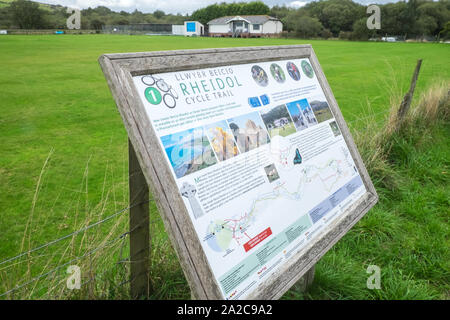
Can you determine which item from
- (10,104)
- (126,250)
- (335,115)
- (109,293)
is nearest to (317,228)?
(335,115)

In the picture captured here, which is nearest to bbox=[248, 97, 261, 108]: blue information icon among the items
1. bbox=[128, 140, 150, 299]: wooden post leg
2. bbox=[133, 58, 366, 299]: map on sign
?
bbox=[133, 58, 366, 299]: map on sign

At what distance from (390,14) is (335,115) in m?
66.5

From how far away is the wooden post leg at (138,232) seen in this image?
6.00 feet

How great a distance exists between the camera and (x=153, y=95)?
1353mm

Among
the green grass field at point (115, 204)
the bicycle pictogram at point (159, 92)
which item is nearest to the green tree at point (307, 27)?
the green grass field at point (115, 204)

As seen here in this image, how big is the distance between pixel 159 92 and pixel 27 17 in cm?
6227

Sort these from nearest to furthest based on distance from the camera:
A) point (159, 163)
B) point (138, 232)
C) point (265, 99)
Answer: point (159, 163)
point (265, 99)
point (138, 232)

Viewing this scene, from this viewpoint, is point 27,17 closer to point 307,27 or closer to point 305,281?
point 307,27

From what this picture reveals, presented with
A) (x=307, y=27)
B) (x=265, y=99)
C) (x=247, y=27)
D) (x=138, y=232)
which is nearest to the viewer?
(x=265, y=99)

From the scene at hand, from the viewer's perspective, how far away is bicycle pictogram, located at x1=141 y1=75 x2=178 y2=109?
1348mm

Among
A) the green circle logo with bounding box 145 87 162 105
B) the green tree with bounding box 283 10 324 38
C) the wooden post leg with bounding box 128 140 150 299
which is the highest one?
the green tree with bounding box 283 10 324 38

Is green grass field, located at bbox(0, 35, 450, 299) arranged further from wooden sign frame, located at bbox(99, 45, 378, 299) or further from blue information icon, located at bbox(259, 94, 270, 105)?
blue information icon, located at bbox(259, 94, 270, 105)

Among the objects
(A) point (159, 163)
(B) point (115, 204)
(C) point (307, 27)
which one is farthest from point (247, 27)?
(A) point (159, 163)

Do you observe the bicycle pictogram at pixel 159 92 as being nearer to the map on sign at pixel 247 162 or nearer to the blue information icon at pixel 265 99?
the map on sign at pixel 247 162
